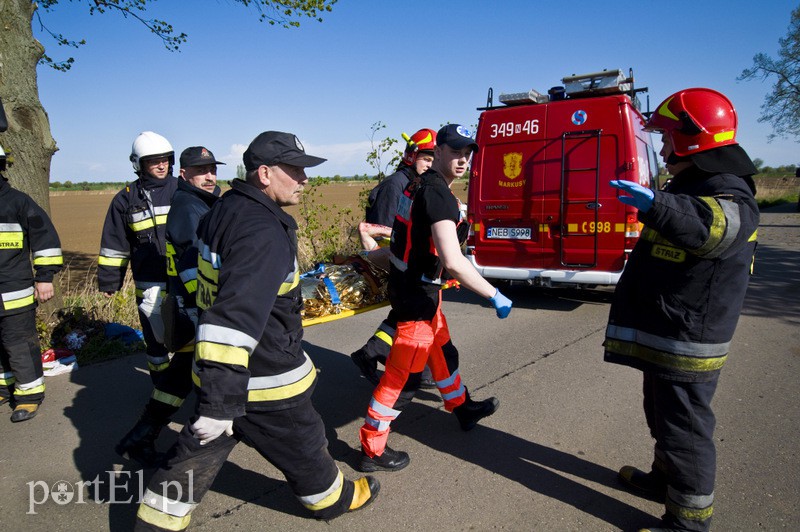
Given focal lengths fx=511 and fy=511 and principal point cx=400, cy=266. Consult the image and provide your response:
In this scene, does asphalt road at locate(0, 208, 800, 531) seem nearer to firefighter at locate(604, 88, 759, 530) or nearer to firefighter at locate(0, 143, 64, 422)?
firefighter at locate(0, 143, 64, 422)

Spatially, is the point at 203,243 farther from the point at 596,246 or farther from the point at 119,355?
the point at 596,246

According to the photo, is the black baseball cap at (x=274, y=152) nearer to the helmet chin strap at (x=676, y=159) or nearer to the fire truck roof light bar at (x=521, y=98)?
the helmet chin strap at (x=676, y=159)

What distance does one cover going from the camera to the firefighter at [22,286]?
3.83 metres

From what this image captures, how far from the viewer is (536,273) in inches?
274

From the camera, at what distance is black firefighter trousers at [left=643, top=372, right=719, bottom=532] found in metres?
2.30

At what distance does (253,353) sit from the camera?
7.06 ft

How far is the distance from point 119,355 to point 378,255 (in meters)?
3.34

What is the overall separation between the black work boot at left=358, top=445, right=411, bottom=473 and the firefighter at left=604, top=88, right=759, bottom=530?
143 centimetres

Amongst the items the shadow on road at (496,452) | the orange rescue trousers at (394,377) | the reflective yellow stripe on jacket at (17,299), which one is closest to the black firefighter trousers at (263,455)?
the orange rescue trousers at (394,377)

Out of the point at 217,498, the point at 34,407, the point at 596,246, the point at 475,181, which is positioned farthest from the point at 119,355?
the point at 596,246

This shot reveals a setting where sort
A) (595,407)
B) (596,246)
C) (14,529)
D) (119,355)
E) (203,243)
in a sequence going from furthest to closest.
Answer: (596,246) < (119,355) < (595,407) < (14,529) < (203,243)
